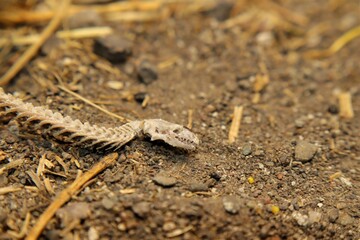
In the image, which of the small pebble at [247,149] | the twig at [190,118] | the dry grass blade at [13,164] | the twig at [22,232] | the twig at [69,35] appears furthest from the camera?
the twig at [69,35]

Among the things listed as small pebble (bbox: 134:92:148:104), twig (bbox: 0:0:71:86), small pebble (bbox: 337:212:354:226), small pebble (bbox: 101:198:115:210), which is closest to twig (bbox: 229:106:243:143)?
small pebble (bbox: 134:92:148:104)

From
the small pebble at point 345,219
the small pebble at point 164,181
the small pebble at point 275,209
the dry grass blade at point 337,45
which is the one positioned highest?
the dry grass blade at point 337,45

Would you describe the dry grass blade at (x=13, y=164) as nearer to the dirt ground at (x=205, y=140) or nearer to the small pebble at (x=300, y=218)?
the dirt ground at (x=205, y=140)

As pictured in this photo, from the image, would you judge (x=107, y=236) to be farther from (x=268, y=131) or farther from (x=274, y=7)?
(x=274, y=7)

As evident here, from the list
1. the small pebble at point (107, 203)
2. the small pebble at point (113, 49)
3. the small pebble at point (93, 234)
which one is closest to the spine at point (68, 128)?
the small pebble at point (107, 203)

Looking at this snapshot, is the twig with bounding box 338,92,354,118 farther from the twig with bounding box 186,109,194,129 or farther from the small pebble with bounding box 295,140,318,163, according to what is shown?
the twig with bounding box 186,109,194,129

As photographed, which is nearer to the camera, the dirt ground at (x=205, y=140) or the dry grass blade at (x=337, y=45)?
the dirt ground at (x=205, y=140)
